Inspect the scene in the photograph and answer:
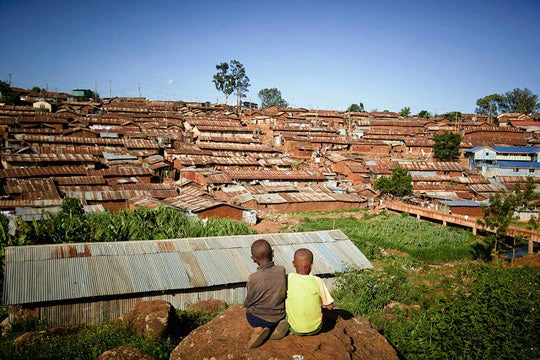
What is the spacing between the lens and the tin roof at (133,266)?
1148 centimetres

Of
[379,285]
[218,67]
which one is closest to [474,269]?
[379,285]

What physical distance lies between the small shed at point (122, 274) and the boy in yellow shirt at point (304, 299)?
879 centimetres

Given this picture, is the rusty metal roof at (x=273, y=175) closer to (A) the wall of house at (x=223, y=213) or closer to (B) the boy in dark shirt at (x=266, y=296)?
(A) the wall of house at (x=223, y=213)

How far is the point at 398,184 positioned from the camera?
1345 inches

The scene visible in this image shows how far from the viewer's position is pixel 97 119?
167 ft

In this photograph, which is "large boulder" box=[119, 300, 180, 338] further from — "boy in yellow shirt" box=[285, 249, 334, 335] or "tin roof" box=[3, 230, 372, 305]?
"boy in yellow shirt" box=[285, 249, 334, 335]

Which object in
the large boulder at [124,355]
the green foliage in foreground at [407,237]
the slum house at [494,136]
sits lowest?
the green foliage in foreground at [407,237]

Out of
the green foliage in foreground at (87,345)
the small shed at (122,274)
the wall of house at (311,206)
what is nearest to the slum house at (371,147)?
the wall of house at (311,206)

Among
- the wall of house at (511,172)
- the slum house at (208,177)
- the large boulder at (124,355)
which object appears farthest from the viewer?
the wall of house at (511,172)

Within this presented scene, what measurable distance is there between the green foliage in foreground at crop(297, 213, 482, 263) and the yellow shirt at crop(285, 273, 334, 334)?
1644 cm

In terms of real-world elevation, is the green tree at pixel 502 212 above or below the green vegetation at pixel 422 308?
above

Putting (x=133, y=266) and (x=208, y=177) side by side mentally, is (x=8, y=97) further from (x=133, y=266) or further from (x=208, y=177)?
(x=133, y=266)

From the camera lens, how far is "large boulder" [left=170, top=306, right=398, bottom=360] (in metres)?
4.54

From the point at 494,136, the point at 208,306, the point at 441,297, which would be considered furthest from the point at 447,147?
the point at 208,306
